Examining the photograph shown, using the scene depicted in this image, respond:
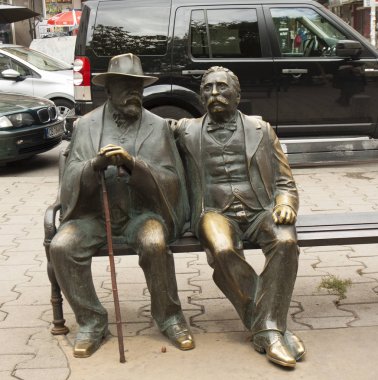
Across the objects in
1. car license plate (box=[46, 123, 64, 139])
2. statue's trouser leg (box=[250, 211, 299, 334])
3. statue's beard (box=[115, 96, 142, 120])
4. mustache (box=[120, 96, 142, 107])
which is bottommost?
car license plate (box=[46, 123, 64, 139])

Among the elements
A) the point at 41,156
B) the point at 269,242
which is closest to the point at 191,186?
the point at 269,242

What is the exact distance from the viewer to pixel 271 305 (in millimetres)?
4023

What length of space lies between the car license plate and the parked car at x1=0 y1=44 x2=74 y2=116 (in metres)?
2.49

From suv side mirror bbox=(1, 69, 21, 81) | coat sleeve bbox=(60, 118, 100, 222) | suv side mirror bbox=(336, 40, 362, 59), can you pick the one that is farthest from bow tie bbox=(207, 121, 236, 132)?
suv side mirror bbox=(1, 69, 21, 81)

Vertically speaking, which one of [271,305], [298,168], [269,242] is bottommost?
[298,168]

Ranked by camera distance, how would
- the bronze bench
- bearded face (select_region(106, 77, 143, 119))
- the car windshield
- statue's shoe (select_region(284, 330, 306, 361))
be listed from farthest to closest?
the car windshield, the bronze bench, bearded face (select_region(106, 77, 143, 119)), statue's shoe (select_region(284, 330, 306, 361))

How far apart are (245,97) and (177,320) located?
5.56m

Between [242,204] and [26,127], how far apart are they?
622cm

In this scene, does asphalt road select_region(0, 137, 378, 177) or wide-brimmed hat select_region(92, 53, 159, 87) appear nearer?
wide-brimmed hat select_region(92, 53, 159, 87)

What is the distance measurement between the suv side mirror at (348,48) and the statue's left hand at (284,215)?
5.62 meters

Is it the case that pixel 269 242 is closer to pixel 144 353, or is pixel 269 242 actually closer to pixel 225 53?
pixel 144 353

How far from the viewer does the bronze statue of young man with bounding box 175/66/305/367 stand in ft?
13.2

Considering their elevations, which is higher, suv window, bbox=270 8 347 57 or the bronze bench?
suv window, bbox=270 8 347 57

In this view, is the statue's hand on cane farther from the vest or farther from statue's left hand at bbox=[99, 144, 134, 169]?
the vest
